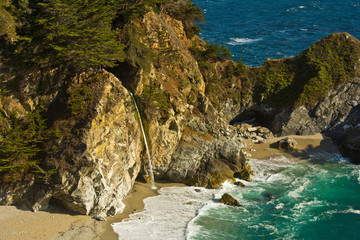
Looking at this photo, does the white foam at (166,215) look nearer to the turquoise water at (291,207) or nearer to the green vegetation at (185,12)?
the turquoise water at (291,207)

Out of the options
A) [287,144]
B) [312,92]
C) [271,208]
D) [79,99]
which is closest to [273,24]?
[312,92]

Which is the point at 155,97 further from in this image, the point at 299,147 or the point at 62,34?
the point at 299,147

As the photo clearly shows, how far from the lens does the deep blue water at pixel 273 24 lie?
46656mm

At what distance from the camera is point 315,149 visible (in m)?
27.9

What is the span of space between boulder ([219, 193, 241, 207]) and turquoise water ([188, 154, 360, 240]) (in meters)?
0.35

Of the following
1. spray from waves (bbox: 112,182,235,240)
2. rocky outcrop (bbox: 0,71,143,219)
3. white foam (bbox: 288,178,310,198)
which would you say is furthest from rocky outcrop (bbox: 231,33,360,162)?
rocky outcrop (bbox: 0,71,143,219)

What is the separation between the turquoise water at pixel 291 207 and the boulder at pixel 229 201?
0.35m

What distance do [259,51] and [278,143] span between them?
21.8 m

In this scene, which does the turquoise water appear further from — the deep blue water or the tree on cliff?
the deep blue water

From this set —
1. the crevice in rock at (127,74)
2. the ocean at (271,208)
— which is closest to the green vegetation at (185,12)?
the crevice in rock at (127,74)

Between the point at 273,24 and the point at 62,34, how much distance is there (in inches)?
1863

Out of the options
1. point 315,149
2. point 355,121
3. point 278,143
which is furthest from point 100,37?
point 355,121

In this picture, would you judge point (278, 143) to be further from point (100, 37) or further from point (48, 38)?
point (48, 38)

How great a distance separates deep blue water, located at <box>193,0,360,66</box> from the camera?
1837 inches
